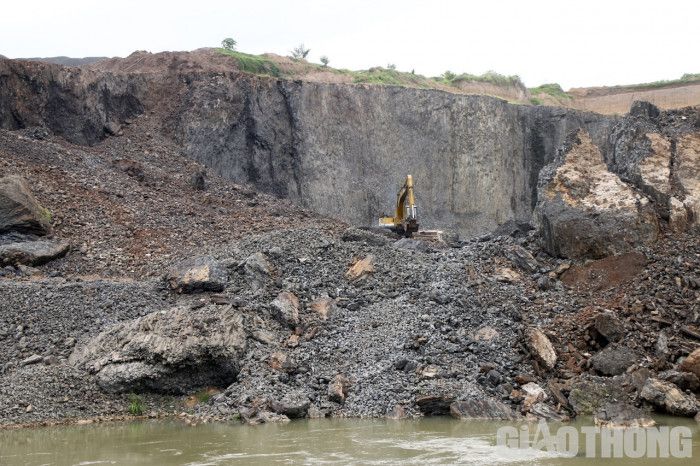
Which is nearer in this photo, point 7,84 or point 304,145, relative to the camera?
point 7,84

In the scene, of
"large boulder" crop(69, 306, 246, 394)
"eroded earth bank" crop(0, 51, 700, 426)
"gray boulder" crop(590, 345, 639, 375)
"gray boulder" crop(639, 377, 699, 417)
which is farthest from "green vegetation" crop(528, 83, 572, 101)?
"gray boulder" crop(639, 377, 699, 417)

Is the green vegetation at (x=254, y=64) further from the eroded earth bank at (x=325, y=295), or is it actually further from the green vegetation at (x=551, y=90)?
the green vegetation at (x=551, y=90)

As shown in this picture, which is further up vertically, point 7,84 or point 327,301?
point 7,84

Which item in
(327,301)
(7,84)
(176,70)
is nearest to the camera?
(327,301)

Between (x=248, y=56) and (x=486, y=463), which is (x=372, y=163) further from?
(x=486, y=463)

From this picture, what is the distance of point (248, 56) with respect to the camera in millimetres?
36969

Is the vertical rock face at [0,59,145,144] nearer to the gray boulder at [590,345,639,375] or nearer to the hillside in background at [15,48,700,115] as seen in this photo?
the hillside in background at [15,48,700,115]

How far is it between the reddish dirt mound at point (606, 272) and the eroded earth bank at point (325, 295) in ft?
0.14

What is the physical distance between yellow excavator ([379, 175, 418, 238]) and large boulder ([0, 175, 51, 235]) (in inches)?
399

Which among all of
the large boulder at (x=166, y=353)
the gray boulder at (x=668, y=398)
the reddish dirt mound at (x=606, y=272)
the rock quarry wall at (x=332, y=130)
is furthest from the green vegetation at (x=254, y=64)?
the gray boulder at (x=668, y=398)

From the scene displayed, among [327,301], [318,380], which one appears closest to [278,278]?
[327,301]

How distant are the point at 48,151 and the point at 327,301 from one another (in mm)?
12552

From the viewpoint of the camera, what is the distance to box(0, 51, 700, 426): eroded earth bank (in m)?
13.2

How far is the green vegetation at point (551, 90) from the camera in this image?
158 ft
